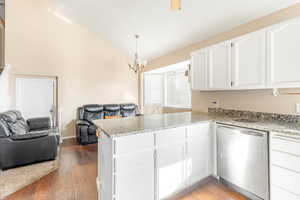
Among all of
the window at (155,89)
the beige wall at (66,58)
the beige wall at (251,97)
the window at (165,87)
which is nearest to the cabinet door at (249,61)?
the beige wall at (251,97)

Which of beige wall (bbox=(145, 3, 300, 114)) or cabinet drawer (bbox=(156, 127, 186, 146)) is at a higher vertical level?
beige wall (bbox=(145, 3, 300, 114))

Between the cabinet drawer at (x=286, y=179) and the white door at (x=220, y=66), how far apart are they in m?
1.23

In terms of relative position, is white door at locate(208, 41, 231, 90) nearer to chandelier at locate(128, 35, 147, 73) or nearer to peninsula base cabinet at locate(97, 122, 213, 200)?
peninsula base cabinet at locate(97, 122, 213, 200)

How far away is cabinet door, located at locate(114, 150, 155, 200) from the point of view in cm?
150

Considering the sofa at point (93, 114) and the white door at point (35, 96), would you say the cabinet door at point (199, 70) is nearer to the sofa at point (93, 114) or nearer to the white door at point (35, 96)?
the sofa at point (93, 114)

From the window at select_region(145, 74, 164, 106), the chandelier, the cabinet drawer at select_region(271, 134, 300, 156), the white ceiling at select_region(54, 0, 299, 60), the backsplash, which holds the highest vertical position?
the white ceiling at select_region(54, 0, 299, 60)

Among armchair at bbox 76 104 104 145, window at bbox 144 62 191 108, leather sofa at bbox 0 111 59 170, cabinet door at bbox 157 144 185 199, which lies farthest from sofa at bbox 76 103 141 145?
cabinet door at bbox 157 144 185 199

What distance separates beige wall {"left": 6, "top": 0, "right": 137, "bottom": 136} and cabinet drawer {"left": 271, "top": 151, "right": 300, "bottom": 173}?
4.83m

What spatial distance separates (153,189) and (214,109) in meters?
2.05

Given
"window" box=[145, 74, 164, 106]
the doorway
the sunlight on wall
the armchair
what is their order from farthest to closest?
"window" box=[145, 74, 164, 106], the doorway, the armchair, the sunlight on wall

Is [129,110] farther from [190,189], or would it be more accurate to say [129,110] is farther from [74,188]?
[190,189]

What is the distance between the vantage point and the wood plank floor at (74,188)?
6.58 feet

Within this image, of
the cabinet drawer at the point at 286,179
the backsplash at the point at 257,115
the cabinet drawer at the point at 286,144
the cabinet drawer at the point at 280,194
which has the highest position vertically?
the backsplash at the point at 257,115

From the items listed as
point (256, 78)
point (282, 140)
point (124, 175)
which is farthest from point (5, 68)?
point (282, 140)
